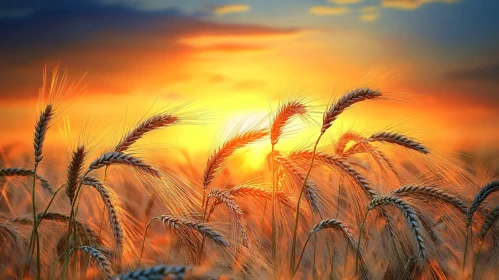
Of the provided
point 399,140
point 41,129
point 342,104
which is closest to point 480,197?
point 399,140

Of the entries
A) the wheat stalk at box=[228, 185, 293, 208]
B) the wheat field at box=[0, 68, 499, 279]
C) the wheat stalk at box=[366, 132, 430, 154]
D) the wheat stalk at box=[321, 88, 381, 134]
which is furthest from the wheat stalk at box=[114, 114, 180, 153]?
the wheat stalk at box=[366, 132, 430, 154]

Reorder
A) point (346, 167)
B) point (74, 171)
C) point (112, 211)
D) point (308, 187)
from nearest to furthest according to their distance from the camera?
point (74, 171) < point (112, 211) < point (346, 167) < point (308, 187)

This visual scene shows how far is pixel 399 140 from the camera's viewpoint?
411 cm

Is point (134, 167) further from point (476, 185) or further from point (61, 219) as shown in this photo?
point (476, 185)

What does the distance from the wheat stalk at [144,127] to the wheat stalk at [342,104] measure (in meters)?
0.87

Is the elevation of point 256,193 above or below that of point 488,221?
above

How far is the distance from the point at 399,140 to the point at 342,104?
0.53m

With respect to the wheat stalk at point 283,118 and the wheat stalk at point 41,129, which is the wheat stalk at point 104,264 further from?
the wheat stalk at point 283,118

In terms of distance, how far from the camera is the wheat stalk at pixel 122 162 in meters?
3.09

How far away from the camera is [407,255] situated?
12.2 feet

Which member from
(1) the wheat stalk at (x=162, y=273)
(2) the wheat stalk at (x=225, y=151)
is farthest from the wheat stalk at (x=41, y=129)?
(1) the wheat stalk at (x=162, y=273)

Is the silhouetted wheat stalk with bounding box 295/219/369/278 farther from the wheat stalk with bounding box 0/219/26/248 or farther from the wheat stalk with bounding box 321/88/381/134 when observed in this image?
the wheat stalk with bounding box 0/219/26/248

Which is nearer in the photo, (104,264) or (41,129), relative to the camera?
(104,264)

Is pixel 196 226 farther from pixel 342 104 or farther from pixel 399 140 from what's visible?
pixel 399 140
